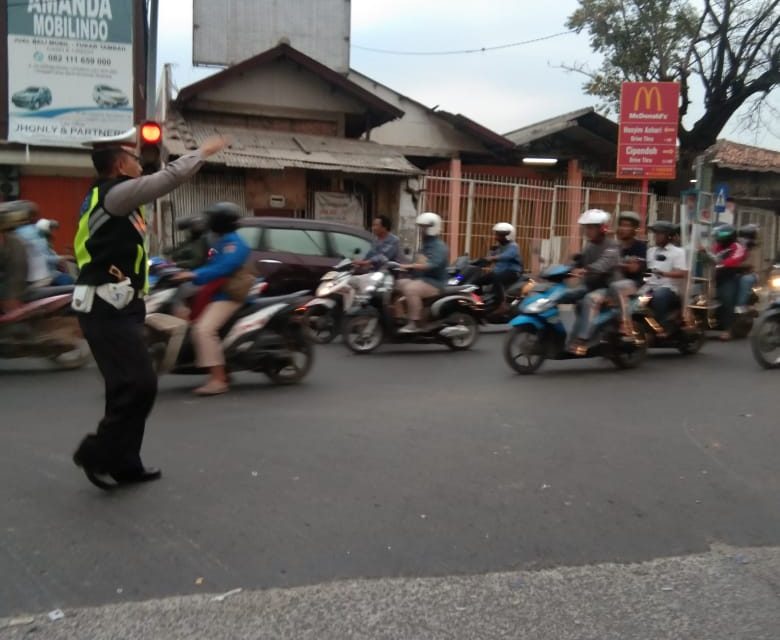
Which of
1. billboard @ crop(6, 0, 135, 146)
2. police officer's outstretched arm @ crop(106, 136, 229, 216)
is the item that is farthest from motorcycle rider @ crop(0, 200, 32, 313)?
billboard @ crop(6, 0, 135, 146)

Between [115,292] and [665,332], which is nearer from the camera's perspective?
[115,292]

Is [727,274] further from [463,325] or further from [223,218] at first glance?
[223,218]

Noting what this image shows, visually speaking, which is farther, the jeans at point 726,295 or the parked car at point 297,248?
the parked car at point 297,248

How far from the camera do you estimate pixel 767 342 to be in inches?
342

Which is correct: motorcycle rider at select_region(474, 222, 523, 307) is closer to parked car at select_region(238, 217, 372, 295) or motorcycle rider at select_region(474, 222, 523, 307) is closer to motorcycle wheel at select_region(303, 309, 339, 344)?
parked car at select_region(238, 217, 372, 295)

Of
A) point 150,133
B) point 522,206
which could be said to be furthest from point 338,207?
point 150,133

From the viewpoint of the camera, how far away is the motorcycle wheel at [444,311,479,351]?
383 inches

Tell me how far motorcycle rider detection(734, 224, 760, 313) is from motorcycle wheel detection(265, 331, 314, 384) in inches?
253

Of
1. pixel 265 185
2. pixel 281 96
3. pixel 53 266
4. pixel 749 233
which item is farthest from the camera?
pixel 281 96

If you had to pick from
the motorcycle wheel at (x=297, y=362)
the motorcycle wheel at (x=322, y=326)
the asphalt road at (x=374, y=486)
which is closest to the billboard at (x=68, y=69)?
the motorcycle wheel at (x=322, y=326)

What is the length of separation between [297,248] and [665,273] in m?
4.96

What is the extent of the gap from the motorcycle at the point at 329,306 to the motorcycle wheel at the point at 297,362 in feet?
7.32

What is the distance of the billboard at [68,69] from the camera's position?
17438mm

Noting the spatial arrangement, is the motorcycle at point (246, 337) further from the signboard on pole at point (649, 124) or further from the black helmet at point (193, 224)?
the signboard on pole at point (649, 124)
